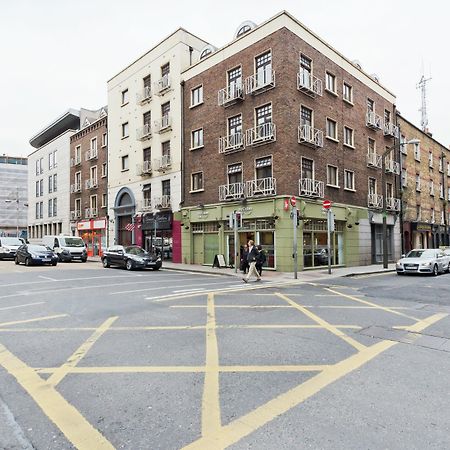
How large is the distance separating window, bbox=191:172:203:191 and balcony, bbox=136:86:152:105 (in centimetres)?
861

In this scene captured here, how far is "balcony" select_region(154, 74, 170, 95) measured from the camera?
25.8 meters

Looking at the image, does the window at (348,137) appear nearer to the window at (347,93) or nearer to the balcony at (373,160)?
the window at (347,93)

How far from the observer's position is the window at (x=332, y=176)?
21052 mm

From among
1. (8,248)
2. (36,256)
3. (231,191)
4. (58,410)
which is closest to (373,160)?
(231,191)

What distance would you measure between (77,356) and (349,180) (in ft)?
70.2

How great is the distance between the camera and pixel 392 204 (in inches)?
1041

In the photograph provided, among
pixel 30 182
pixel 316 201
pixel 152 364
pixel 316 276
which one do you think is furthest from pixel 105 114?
pixel 152 364

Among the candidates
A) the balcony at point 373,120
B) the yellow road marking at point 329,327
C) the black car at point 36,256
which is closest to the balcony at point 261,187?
the yellow road marking at point 329,327

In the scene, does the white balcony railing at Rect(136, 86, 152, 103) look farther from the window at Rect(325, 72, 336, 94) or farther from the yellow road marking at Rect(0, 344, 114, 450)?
the yellow road marking at Rect(0, 344, 114, 450)

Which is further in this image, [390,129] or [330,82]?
[390,129]

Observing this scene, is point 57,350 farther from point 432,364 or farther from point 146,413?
point 432,364

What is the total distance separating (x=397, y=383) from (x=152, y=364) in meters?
2.98

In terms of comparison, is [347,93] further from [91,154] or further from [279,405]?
[91,154]

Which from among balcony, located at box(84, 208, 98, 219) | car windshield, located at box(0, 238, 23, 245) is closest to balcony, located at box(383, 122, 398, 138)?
balcony, located at box(84, 208, 98, 219)
